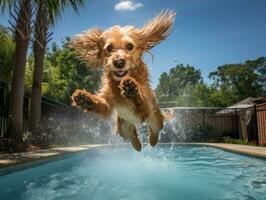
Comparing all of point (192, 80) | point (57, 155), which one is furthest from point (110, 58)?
point (192, 80)

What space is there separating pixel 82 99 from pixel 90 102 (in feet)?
0.52

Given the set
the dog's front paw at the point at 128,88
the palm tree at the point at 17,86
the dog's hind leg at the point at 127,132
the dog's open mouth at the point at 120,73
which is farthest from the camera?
the palm tree at the point at 17,86

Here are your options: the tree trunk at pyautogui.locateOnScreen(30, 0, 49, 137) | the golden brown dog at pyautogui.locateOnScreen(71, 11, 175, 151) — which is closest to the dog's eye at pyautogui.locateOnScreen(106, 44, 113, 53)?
the golden brown dog at pyautogui.locateOnScreen(71, 11, 175, 151)

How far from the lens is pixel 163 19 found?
16.5 ft

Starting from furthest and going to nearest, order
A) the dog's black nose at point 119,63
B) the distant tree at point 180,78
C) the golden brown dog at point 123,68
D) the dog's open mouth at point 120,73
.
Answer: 1. the distant tree at point 180,78
2. the dog's open mouth at point 120,73
3. the dog's black nose at point 119,63
4. the golden brown dog at point 123,68

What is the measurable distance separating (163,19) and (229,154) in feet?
27.2

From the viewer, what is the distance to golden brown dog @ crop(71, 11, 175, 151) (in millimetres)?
3987

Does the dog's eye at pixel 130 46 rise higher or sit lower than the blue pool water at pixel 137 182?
higher

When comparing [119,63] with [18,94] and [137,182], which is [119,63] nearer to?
[137,182]

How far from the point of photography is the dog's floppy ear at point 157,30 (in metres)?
4.91

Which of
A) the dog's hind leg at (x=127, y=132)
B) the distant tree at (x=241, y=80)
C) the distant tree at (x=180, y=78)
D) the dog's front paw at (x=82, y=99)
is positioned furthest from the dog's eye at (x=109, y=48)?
the distant tree at (x=180, y=78)

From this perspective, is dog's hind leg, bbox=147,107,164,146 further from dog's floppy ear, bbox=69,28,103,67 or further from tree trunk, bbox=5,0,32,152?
tree trunk, bbox=5,0,32,152

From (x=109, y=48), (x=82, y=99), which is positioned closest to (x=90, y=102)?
(x=82, y=99)

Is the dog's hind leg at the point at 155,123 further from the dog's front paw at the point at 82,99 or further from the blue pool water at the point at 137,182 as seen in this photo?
the dog's front paw at the point at 82,99
